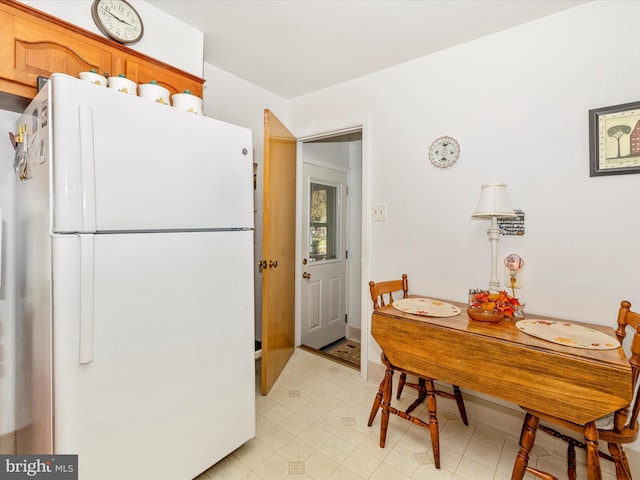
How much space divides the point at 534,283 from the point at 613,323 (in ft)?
1.29

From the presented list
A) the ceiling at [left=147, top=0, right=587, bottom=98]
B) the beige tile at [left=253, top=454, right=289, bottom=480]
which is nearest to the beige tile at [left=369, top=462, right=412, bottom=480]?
the beige tile at [left=253, top=454, right=289, bottom=480]

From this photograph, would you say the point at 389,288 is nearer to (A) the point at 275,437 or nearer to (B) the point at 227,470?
(A) the point at 275,437

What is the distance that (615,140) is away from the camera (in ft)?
5.26

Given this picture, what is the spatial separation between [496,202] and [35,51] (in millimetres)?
2356

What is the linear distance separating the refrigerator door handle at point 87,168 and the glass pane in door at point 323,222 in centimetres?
229

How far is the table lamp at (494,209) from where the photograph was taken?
1.73 m

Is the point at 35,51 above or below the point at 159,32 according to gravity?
below

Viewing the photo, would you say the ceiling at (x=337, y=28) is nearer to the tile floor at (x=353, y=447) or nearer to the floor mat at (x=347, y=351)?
the tile floor at (x=353, y=447)

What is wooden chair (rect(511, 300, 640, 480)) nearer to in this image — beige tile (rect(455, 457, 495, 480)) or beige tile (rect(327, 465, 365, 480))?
beige tile (rect(455, 457, 495, 480))

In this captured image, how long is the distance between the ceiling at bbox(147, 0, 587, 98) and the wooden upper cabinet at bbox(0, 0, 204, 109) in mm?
467

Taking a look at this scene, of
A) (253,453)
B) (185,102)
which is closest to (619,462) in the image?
(253,453)

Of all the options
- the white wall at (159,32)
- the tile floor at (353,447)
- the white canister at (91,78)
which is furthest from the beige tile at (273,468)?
the white wall at (159,32)

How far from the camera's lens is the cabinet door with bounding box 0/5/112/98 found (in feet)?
4.07

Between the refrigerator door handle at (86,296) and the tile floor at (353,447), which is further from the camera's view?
the tile floor at (353,447)
